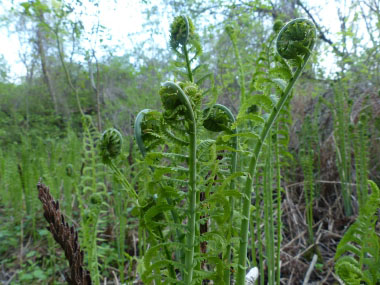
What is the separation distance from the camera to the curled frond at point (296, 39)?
0.54 m

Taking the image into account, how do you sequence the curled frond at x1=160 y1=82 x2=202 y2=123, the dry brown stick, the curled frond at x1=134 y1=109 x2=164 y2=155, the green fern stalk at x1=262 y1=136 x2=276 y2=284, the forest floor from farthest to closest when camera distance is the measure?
the forest floor < the green fern stalk at x1=262 y1=136 x2=276 y2=284 < the dry brown stick < the curled frond at x1=134 y1=109 x2=164 y2=155 < the curled frond at x1=160 y1=82 x2=202 y2=123

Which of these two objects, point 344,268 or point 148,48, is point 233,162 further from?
point 148,48

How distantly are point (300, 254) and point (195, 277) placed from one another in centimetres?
131

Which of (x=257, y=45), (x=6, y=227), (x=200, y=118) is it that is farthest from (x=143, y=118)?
(x=257, y=45)

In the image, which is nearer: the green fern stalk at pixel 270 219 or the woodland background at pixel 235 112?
the green fern stalk at pixel 270 219

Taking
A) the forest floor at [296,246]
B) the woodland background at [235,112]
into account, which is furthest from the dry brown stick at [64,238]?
the forest floor at [296,246]

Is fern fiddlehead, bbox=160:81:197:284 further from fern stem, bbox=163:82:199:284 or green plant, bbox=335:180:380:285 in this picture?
green plant, bbox=335:180:380:285

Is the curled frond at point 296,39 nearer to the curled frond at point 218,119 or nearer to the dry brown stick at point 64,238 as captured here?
the curled frond at point 218,119

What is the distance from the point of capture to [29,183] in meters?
2.31

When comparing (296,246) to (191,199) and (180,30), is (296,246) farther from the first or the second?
(180,30)

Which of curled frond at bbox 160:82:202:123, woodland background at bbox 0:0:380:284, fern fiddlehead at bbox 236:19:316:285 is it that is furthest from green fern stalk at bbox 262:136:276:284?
curled frond at bbox 160:82:202:123

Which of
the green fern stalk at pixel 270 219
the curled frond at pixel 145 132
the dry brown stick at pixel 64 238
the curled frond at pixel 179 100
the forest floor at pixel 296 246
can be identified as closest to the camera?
the curled frond at pixel 179 100

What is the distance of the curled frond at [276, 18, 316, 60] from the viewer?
543mm

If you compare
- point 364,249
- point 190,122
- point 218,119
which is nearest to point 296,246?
point 364,249
